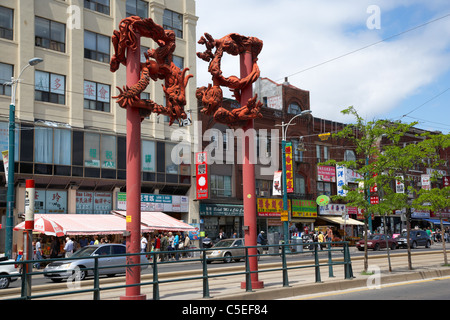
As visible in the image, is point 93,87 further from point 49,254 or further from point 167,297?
point 167,297

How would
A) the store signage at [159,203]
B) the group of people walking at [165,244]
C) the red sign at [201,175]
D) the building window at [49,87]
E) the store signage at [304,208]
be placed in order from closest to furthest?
1. the group of people walking at [165,244]
2. the building window at [49,87]
3. the store signage at [159,203]
4. the red sign at [201,175]
5. the store signage at [304,208]

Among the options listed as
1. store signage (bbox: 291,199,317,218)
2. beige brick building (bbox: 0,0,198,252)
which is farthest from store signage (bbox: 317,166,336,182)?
beige brick building (bbox: 0,0,198,252)

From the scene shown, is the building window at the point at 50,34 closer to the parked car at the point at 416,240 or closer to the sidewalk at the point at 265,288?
the sidewalk at the point at 265,288

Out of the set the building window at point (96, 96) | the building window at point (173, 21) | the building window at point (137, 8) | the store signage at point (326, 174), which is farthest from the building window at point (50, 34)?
the store signage at point (326, 174)

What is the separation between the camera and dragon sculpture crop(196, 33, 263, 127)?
1409 centimetres

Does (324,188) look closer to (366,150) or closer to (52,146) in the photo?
(52,146)

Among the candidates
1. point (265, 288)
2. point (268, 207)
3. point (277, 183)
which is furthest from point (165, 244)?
point (265, 288)

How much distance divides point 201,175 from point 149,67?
2827cm

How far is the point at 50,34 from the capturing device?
34656 mm

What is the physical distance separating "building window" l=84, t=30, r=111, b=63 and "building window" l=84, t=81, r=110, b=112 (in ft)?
6.22

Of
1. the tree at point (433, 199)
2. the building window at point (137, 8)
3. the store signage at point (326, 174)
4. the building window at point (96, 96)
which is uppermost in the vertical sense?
the building window at point (137, 8)

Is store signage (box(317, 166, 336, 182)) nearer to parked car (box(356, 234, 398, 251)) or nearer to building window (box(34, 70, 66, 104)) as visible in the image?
parked car (box(356, 234, 398, 251))

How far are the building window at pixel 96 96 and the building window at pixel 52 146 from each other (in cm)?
293

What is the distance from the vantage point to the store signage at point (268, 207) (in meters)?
→ 47.0
